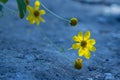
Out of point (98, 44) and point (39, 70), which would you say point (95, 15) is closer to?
point (98, 44)

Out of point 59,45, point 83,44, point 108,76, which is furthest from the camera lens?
point 59,45

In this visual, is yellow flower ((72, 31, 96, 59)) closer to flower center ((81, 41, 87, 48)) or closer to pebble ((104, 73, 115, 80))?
flower center ((81, 41, 87, 48))

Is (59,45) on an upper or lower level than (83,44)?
upper

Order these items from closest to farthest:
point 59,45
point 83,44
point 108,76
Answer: point 83,44 < point 108,76 < point 59,45

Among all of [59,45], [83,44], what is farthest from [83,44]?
[59,45]

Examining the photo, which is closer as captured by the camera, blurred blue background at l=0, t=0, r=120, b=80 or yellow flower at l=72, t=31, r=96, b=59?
yellow flower at l=72, t=31, r=96, b=59

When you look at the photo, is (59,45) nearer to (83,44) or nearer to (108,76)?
(108,76)

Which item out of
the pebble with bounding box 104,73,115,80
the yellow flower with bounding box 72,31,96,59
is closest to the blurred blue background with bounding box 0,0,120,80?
the pebble with bounding box 104,73,115,80

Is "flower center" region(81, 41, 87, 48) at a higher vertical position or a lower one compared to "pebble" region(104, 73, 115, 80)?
higher

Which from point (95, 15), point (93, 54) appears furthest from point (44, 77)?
point (95, 15)
